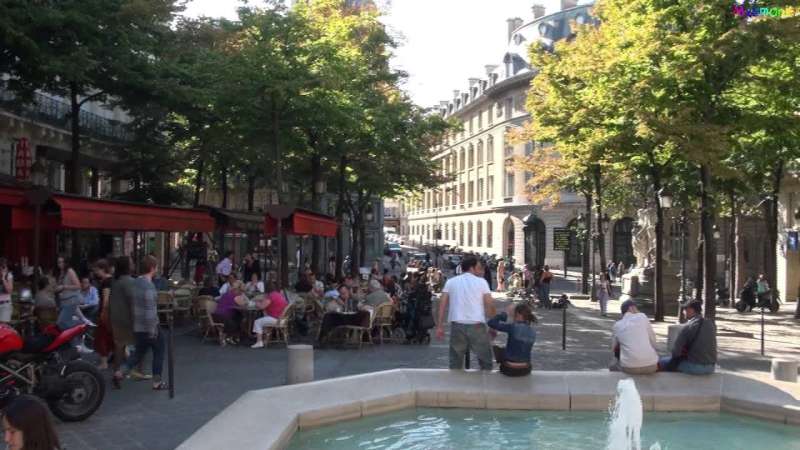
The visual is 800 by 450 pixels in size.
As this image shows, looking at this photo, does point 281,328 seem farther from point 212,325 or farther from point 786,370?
point 786,370

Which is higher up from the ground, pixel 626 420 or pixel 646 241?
pixel 646 241

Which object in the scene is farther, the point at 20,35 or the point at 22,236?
the point at 22,236

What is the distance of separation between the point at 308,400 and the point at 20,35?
1319cm

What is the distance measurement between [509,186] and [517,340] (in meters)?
61.3

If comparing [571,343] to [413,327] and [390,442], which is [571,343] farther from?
[390,442]

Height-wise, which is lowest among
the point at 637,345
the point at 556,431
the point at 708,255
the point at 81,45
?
the point at 556,431

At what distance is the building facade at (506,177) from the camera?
6412 cm

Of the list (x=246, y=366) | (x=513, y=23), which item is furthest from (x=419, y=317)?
(x=513, y=23)

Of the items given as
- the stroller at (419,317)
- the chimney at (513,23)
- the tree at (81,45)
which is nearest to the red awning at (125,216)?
the tree at (81,45)

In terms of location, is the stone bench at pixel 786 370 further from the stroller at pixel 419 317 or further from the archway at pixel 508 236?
the archway at pixel 508 236

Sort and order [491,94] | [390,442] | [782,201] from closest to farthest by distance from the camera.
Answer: [390,442], [782,201], [491,94]

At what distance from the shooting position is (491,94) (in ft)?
236

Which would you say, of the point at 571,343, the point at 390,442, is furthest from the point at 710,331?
the point at 571,343

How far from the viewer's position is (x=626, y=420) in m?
8.85
